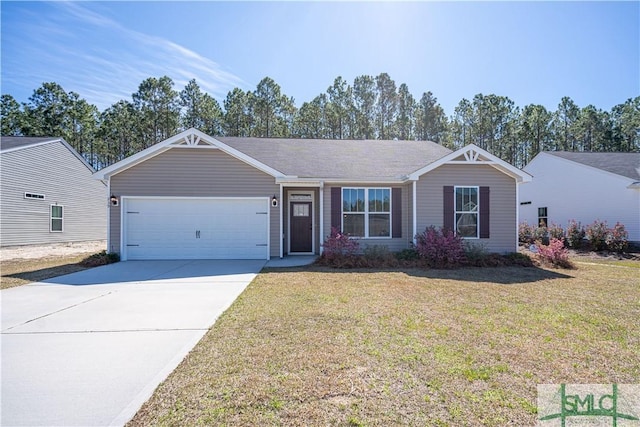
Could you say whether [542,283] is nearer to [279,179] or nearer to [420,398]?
[420,398]

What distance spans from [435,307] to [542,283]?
13.0 ft

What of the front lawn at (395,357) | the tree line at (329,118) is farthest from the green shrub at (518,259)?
the tree line at (329,118)

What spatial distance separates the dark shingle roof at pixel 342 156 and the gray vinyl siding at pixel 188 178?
1.35m

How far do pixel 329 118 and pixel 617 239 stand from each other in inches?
924

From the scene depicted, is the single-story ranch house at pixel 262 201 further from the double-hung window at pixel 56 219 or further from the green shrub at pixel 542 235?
the double-hung window at pixel 56 219

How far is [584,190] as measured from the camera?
16375 mm

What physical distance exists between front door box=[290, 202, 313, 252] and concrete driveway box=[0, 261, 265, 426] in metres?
4.60

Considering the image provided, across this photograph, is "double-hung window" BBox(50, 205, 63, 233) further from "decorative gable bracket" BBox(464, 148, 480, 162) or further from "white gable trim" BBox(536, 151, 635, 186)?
"white gable trim" BBox(536, 151, 635, 186)

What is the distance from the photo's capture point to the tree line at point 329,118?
29.6 m

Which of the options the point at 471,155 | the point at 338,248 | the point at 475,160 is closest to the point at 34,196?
the point at 338,248

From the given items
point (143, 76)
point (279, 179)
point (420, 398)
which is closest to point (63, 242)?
point (279, 179)

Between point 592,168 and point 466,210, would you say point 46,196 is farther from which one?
point 592,168

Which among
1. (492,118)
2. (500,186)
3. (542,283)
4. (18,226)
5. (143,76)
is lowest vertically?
(542,283)

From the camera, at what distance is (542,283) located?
7.55m
